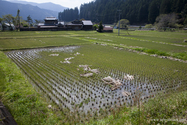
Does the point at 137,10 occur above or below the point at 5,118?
above

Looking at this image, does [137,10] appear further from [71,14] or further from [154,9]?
[71,14]

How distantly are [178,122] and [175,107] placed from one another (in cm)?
96

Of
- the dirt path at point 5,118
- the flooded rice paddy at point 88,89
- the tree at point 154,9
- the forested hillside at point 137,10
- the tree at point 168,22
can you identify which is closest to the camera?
the dirt path at point 5,118

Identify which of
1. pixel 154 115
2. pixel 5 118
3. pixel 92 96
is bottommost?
pixel 92 96

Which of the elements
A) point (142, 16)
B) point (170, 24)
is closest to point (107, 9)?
point (142, 16)

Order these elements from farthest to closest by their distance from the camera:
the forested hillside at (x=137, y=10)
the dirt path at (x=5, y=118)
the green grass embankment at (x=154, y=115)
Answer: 1. the forested hillside at (x=137, y=10)
2. the green grass embankment at (x=154, y=115)
3. the dirt path at (x=5, y=118)

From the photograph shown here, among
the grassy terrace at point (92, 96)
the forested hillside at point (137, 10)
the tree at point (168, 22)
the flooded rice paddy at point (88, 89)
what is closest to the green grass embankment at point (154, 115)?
the grassy terrace at point (92, 96)

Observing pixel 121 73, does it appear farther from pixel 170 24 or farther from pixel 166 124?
pixel 170 24

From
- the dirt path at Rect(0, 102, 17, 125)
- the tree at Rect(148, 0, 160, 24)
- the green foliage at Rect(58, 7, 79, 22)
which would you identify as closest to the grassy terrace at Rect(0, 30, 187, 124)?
the dirt path at Rect(0, 102, 17, 125)

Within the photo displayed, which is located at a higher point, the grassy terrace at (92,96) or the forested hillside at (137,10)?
the forested hillside at (137,10)

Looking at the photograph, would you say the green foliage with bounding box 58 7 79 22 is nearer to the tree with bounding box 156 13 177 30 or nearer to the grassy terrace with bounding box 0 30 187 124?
the tree with bounding box 156 13 177 30

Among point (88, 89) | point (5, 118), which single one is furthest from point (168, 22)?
point (5, 118)

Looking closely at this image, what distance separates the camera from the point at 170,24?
47.8m

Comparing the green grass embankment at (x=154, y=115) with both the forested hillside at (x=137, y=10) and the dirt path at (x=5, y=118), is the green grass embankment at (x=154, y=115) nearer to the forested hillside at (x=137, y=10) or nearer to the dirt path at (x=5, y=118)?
the dirt path at (x=5, y=118)
